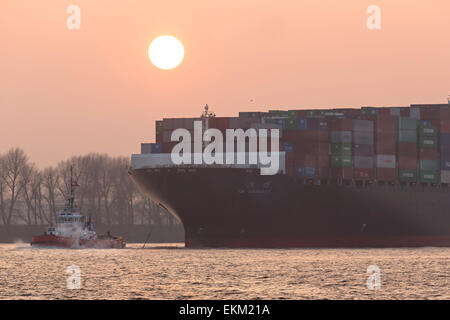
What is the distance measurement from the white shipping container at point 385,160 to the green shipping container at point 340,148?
14.9ft

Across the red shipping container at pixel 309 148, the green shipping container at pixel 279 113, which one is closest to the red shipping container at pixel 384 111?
the green shipping container at pixel 279 113

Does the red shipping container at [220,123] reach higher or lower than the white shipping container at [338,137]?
higher

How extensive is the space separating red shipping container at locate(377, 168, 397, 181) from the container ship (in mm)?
99

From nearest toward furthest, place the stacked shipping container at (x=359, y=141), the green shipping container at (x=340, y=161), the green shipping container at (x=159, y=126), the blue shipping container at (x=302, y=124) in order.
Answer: the stacked shipping container at (x=359, y=141) → the blue shipping container at (x=302, y=124) → the green shipping container at (x=340, y=161) → the green shipping container at (x=159, y=126)

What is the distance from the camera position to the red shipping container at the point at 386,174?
92625mm

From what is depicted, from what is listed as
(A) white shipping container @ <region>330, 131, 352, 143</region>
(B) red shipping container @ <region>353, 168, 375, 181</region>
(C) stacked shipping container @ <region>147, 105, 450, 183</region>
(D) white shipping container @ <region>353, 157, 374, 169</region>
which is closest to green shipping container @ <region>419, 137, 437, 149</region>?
(C) stacked shipping container @ <region>147, 105, 450, 183</region>

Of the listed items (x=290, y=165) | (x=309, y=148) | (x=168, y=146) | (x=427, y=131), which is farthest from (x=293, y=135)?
(x=427, y=131)

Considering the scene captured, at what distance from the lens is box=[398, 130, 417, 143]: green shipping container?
95250 mm

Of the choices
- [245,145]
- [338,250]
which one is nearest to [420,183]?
[338,250]

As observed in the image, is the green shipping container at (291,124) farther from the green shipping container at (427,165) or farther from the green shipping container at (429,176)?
the green shipping container at (429,176)

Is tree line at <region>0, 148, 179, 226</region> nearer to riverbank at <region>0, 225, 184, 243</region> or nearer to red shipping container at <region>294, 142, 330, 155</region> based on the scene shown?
riverbank at <region>0, 225, 184, 243</region>

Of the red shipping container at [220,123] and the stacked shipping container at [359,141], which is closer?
the red shipping container at [220,123]

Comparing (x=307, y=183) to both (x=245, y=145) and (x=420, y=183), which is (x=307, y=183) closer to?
(x=245, y=145)
